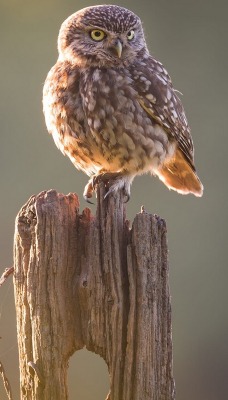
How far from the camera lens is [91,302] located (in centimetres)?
368

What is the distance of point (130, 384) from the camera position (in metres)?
3.63

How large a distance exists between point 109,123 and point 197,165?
6.26m

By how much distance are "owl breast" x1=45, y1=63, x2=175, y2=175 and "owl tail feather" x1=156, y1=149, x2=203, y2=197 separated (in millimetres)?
475

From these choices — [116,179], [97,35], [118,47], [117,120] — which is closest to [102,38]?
[97,35]

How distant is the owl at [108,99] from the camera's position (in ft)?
16.1

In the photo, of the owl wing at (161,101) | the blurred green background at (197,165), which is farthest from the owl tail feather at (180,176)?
the blurred green background at (197,165)

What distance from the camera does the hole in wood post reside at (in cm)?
1010

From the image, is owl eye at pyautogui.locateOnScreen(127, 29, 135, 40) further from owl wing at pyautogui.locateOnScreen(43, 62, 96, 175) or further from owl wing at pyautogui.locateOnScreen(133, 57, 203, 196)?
owl wing at pyautogui.locateOnScreen(43, 62, 96, 175)

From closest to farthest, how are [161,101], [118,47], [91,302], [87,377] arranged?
[91,302], [118,47], [161,101], [87,377]

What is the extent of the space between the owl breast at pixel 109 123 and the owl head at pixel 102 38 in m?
0.06

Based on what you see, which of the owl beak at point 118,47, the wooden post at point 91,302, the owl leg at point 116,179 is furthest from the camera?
the owl beak at point 118,47

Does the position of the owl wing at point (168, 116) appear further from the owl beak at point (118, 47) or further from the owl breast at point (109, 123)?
the owl beak at point (118, 47)

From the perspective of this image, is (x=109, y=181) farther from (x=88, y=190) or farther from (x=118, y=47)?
(x=118, y=47)

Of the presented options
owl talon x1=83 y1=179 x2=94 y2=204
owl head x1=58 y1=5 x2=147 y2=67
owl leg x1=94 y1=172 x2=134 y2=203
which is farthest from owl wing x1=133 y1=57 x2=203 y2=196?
owl talon x1=83 y1=179 x2=94 y2=204
